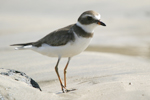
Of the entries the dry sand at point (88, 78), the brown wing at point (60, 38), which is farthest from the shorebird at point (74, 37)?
the dry sand at point (88, 78)

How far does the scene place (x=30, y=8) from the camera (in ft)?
46.1

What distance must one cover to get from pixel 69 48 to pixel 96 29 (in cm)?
677

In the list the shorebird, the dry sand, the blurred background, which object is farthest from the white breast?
the blurred background

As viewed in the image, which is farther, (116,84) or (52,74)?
(52,74)

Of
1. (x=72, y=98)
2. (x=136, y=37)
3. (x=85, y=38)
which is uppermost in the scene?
(x=85, y=38)

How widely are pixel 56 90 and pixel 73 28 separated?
1242 millimetres

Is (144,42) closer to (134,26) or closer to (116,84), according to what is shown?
(134,26)

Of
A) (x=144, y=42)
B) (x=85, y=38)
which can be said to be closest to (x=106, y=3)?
(x=144, y=42)

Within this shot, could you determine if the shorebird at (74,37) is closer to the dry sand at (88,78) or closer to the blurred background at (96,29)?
the dry sand at (88,78)

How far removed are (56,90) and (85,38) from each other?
1.19 metres

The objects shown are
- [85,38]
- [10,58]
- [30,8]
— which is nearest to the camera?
[85,38]

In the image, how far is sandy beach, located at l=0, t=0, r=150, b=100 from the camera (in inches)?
156

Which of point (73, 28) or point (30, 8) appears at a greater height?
point (73, 28)

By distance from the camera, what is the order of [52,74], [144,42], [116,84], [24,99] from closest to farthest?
[24,99]
[116,84]
[52,74]
[144,42]
